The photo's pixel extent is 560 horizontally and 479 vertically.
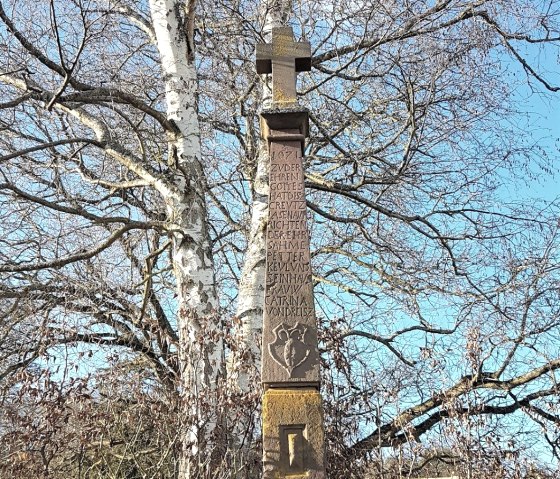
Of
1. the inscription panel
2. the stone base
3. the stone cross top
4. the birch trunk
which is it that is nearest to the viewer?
the stone base

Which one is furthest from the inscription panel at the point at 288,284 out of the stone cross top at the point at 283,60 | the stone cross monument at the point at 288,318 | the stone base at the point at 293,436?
the stone cross top at the point at 283,60

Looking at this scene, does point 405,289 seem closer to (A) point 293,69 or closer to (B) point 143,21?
(A) point 293,69

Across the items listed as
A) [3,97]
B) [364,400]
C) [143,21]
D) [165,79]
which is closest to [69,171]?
[3,97]

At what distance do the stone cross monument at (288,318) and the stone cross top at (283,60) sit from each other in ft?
0.04

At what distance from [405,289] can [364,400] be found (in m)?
3.17

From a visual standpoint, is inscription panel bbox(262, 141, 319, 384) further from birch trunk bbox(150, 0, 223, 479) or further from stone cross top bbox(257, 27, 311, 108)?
birch trunk bbox(150, 0, 223, 479)

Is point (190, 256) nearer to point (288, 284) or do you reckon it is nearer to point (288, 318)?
point (288, 284)

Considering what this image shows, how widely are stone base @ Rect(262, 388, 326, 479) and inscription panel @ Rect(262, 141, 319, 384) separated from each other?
16 cm

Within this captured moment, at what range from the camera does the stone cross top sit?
5.75 m

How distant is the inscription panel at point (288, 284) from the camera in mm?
4703

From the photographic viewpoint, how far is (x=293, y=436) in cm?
450

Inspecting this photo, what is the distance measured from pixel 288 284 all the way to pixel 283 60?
2150mm

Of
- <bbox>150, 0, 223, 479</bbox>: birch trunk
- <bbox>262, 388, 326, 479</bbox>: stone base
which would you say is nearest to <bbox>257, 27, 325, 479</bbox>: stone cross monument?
<bbox>262, 388, 326, 479</bbox>: stone base

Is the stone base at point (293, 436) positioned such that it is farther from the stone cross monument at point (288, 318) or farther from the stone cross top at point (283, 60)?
the stone cross top at point (283, 60)
